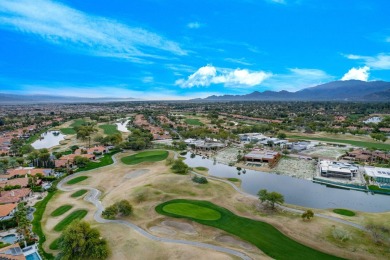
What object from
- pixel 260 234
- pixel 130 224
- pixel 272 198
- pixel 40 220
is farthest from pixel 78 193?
pixel 272 198

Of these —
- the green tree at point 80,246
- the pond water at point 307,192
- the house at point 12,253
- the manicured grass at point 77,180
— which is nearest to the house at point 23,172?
the manicured grass at point 77,180

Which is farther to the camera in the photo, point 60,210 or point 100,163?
point 100,163

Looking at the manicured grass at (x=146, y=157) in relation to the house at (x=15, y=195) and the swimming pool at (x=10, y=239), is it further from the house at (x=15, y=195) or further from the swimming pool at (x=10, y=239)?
the swimming pool at (x=10, y=239)

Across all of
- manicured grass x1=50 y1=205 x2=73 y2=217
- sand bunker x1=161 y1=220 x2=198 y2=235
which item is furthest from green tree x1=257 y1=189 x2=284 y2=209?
manicured grass x1=50 y1=205 x2=73 y2=217

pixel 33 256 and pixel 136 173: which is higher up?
pixel 136 173

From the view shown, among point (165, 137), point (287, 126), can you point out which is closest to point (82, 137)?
point (165, 137)

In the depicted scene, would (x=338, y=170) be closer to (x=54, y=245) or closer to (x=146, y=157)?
(x=146, y=157)

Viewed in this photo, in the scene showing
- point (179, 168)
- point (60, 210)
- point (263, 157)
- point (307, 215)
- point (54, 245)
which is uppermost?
point (263, 157)
